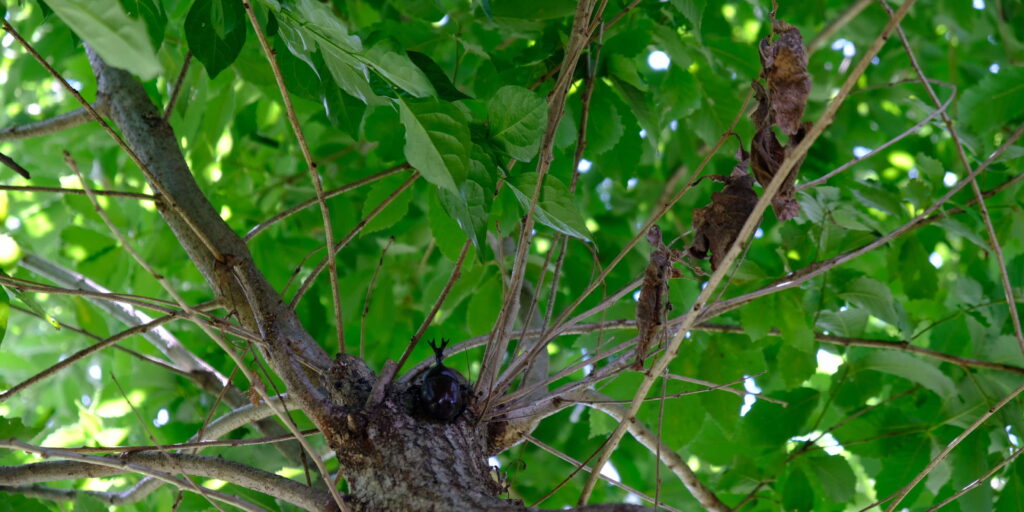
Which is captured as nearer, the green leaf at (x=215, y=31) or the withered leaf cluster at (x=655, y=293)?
the withered leaf cluster at (x=655, y=293)

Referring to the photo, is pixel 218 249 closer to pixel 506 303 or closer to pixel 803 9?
pixel 506 303

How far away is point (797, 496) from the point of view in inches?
73.5

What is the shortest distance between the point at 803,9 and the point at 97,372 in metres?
3.48

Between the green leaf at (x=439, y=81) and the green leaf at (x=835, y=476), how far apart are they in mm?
1285

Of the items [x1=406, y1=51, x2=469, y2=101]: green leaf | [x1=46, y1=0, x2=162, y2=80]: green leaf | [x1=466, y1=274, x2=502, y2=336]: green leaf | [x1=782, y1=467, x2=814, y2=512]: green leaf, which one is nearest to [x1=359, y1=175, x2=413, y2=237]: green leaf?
[x1=466, y1=274, x2=502, y2=336]: green leaf

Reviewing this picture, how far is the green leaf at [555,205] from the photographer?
1159mm

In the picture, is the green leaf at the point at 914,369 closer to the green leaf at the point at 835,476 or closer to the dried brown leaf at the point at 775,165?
the green leaf at the point at 835,476

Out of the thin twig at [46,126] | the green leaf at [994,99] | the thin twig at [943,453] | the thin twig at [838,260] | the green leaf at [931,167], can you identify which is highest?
the green leaf at [994,99]

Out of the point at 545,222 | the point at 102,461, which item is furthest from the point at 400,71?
the point at 102,461

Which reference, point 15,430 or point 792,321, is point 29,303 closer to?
point 15,430

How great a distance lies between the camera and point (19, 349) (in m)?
4.07

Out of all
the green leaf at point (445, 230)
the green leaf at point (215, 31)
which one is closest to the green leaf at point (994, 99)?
the green leaf at point (445, 230)

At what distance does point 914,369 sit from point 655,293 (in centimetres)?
99

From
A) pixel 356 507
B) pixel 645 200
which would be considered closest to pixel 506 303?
pixel 356 507
